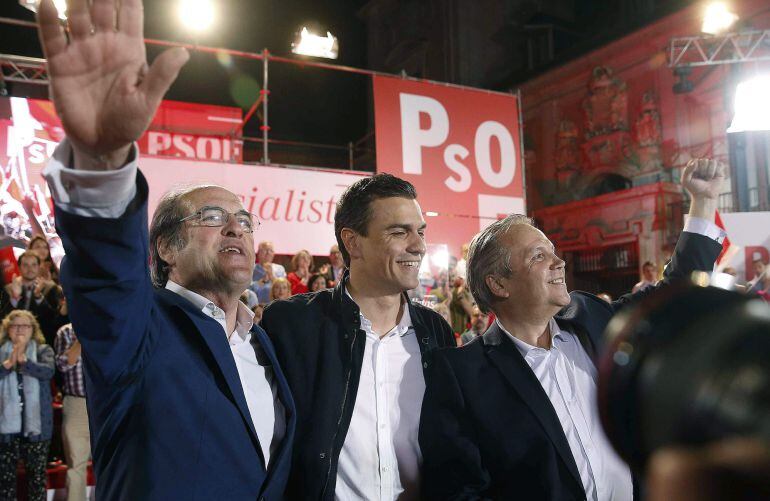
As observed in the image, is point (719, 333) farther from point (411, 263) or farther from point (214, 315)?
point (411, 263)

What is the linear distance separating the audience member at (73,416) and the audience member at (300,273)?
94.6 inches

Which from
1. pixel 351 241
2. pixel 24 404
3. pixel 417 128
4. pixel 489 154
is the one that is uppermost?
pixel 417 128

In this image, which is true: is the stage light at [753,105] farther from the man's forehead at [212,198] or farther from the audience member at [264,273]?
the man's forehead at [212,198]

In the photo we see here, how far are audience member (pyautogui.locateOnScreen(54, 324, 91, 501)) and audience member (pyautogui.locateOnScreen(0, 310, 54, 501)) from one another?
0.12 metres

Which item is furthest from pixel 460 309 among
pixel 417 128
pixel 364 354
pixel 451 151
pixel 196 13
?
pixel 196 13

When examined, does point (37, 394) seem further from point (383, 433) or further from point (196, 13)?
point (196, 13)

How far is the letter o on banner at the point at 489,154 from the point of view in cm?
967

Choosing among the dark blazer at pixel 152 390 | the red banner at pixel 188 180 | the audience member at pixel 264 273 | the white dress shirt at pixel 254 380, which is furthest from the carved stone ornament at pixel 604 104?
the dark blazer at pixel 152 390

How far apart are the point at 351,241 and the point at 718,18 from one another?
33.4 ft

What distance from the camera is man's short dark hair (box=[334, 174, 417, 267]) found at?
2461 millimetres

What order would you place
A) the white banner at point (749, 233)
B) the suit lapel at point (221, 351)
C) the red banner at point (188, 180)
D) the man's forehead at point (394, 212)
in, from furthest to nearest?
the white banner at point (749, 233) < the red banner at point (188, 180) < the man's forehead at point (394, 212) < the suit lapel at point (221, 351)

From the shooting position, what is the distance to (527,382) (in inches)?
79.1

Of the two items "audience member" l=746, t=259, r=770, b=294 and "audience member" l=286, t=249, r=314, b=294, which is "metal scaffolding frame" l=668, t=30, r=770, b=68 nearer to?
"audience member" l=746, t=259, r=770, b=294

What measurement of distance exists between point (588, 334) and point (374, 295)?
768mm
